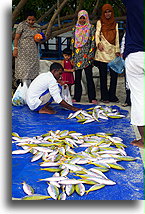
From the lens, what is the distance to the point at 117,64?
561 centimetres

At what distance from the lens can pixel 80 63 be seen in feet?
18.4

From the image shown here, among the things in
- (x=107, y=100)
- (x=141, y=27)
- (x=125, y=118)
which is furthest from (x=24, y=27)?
(x=141, y=27)

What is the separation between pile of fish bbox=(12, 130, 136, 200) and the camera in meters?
2.66

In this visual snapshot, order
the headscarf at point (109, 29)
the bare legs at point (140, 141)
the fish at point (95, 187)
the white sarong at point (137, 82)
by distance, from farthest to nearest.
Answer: the headscarf at point (109, 29)
the bare legs at point (140, 141)
the white sarong at point (137, 82)
the fish at point (95, 187)

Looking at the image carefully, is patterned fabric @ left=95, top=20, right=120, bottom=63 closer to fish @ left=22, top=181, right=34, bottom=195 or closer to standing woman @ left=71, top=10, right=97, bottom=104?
standing woman @ left=71, top=10, right=97, bottom=104

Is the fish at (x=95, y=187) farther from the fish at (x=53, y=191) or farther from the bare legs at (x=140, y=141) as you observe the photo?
the bare legs at (x=140, y=141)

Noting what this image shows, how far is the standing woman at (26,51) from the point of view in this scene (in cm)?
561

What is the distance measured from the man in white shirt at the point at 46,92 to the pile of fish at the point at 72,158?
2.70 ft

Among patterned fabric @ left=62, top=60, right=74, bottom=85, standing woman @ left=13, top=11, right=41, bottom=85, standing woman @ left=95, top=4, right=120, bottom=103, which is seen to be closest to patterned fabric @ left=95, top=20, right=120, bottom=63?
standing woman @ left=95, top=4, right=120, bottom=103

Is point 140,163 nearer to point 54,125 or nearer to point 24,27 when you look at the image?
point 54,125

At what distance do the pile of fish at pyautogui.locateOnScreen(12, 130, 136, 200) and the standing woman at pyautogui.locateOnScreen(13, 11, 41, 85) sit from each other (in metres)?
2.01

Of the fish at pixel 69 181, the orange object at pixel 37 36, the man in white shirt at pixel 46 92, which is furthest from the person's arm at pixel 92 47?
the fish at pixel 69 181

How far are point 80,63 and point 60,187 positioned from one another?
3.25 m

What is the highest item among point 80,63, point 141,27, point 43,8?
point 43,8
